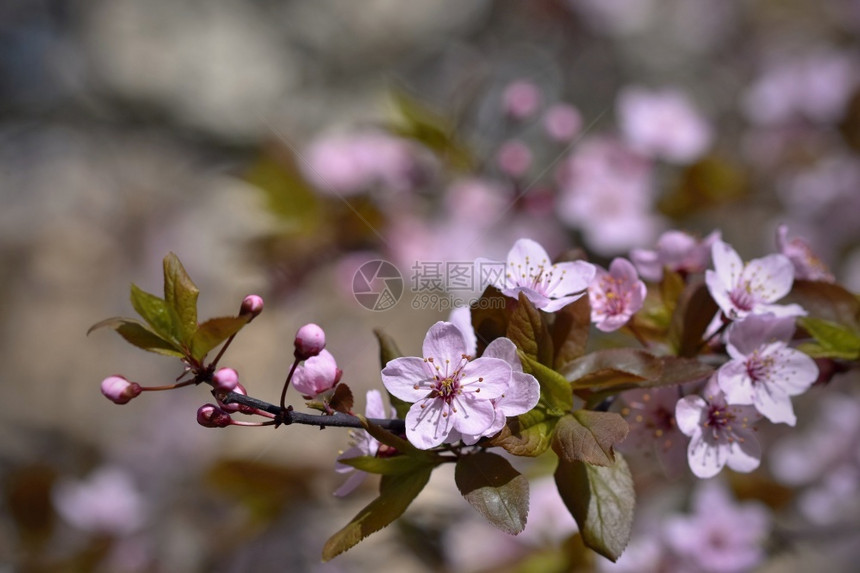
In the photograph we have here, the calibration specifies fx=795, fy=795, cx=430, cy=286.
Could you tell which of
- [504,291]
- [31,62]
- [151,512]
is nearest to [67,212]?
[31,62]

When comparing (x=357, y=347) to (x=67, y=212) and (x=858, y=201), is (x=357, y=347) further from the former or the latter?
(x=67, y=212)

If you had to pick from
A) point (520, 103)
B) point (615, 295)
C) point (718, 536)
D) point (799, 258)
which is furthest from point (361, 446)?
point (520, 103)

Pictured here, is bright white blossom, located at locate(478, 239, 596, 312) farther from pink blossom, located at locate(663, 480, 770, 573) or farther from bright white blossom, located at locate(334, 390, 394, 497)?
pink blossom, located at locate(663, 480, 770, 573)

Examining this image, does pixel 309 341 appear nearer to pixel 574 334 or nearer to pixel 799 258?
pixel 574 334

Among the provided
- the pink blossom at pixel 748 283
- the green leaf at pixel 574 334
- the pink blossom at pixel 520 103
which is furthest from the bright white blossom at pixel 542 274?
the pink blossom at pixel 520 103

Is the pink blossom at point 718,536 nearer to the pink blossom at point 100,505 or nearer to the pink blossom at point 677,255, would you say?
the pink blossom at point 677,255

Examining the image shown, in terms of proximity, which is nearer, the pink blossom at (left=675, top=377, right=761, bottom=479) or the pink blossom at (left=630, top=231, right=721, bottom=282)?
the pink blossom at (left=675, top=377, right=761, bottom=479)

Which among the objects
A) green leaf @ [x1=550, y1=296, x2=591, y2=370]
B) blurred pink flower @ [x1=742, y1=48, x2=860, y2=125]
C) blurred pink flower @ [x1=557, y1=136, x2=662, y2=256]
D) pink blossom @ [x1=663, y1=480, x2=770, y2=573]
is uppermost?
green leaf @ [x1=550, y1=296, x2=591, y2=370]

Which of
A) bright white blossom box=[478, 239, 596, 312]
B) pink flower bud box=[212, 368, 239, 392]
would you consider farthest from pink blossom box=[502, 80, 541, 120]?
pink flower bud box=[212, 368, 239, 392]
